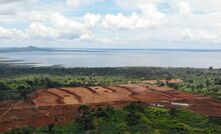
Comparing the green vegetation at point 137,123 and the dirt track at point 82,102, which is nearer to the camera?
the green vegetation at point 137,123

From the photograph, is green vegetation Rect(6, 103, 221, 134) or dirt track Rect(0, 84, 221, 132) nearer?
green vegetation Rect(6, 103, 221, 134)

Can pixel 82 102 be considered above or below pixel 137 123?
above

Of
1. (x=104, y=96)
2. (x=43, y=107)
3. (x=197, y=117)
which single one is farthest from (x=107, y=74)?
(x=197, y=117)

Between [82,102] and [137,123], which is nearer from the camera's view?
[137,123]

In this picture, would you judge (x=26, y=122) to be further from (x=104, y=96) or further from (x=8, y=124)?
(x=104, y=96)
